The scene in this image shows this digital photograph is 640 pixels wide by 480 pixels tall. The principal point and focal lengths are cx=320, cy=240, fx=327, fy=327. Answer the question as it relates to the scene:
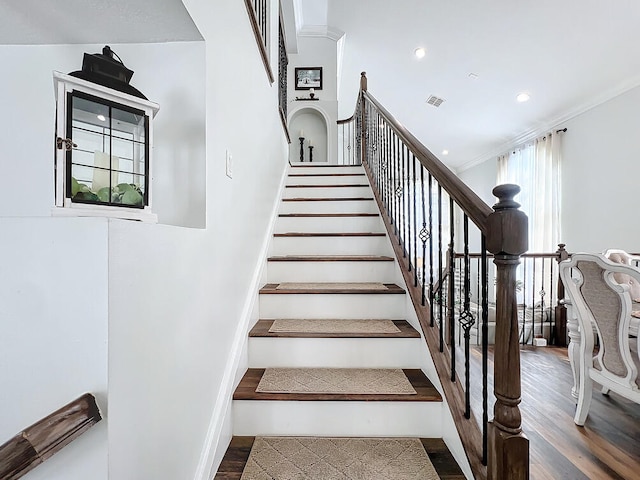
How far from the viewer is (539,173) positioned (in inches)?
223

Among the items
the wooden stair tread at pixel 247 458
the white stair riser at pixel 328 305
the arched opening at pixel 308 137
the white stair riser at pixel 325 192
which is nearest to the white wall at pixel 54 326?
the wooden stair tread at pixel 247 458

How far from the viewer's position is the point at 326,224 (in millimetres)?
2799

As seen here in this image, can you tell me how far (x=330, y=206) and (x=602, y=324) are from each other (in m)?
2.10

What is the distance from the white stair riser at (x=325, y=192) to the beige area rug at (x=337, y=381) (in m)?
2.06

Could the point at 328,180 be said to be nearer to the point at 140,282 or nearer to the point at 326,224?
the point at 326,224

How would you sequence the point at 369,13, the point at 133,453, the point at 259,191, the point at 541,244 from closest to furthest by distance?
the point at 133,453, the point at 259,191, the point at 369,13, the point at 541,244

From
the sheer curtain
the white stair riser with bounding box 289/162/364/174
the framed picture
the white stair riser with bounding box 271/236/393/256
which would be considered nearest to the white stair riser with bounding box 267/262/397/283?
the white stair riser with bounding box 271/236/393/256

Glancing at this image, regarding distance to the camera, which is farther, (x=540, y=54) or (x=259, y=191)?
(x=540, y=54)

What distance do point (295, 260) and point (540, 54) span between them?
4349 mm

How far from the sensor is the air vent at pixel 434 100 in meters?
5.74

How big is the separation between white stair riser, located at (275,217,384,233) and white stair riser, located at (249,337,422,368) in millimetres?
1285

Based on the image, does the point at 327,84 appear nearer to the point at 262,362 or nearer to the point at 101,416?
the point at 262,362

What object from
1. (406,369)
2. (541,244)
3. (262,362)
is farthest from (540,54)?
(262,362)

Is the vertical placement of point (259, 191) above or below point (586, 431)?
above
